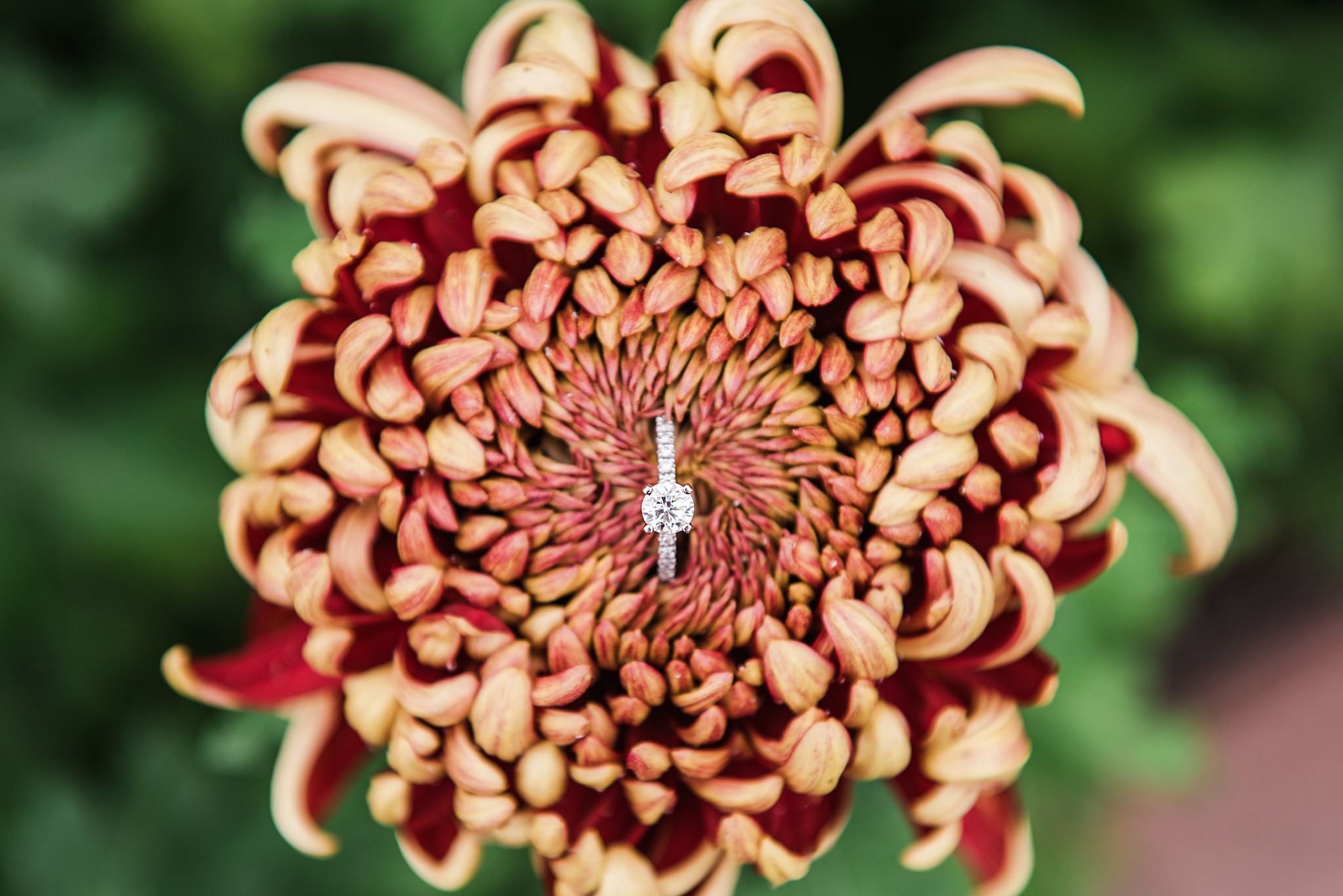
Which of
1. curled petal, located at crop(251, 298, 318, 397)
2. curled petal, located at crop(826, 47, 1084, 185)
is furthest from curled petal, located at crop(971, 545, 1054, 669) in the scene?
Answer: curled petal, located at crop(251, 298, 318, 397)

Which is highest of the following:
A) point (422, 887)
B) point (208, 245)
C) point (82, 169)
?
point (82, 169)

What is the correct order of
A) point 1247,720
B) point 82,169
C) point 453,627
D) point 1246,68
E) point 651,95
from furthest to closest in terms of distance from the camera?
point 1247,720
point 1246,68
point 82,169
point 651,95
point 453,627

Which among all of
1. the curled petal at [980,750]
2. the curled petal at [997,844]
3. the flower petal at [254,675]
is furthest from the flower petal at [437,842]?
the curled petal at [997,844]

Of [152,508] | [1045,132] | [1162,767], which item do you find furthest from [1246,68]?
[152,508]

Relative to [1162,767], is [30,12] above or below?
above

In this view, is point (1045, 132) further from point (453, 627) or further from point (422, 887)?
point (422, 887)

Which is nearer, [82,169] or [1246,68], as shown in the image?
[82,169]

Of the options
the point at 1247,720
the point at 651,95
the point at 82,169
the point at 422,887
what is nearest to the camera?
the point at 651,95
